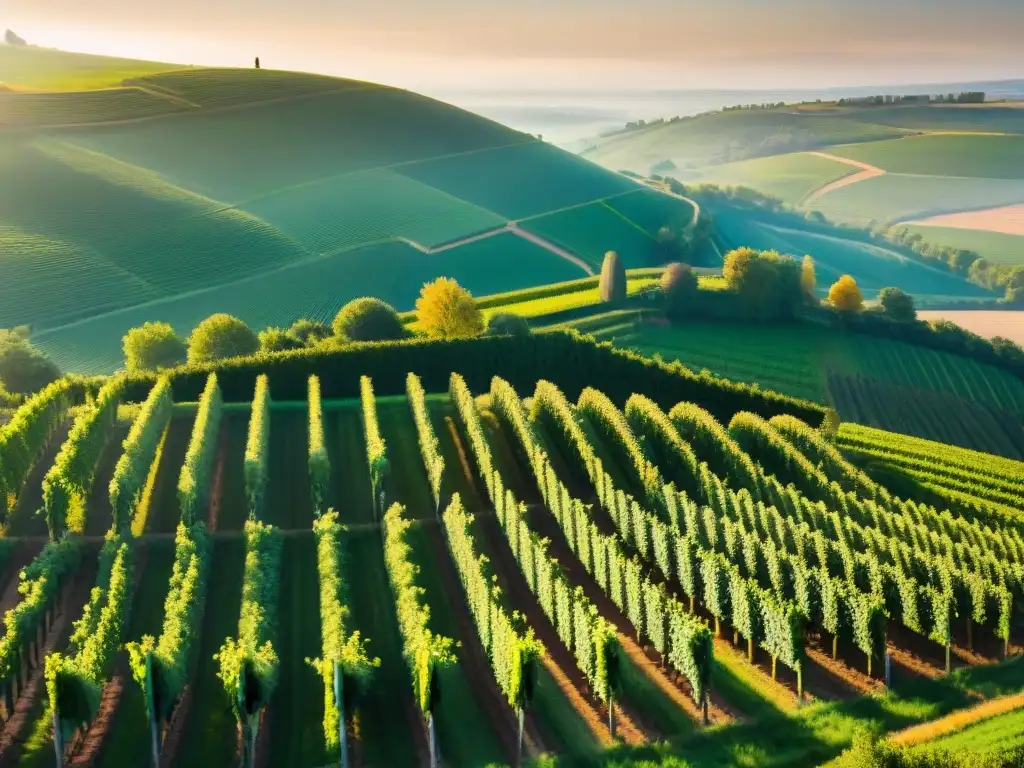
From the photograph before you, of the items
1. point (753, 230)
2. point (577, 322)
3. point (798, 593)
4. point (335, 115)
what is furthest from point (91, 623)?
point (753, 230)

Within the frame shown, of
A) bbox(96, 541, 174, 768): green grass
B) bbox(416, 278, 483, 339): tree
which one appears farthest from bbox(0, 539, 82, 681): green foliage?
bbox(416, 278, 483, 339): tree

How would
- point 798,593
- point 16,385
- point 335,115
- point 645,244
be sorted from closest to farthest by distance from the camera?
1. point 798,593
2. point 16,385
3. point 645,244
4. point 335,115

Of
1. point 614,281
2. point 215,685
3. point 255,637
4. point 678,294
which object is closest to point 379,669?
point 255,637

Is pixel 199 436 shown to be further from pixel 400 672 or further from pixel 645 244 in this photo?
pixel 645 244

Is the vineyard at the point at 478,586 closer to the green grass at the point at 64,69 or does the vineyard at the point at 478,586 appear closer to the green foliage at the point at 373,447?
the green foliage at the point at 373,447

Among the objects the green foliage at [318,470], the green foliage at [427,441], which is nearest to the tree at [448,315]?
the green foliage at [427,441]

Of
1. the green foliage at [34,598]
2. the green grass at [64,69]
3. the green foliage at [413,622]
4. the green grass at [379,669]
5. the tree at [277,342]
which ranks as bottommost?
the green grass at [379,669]

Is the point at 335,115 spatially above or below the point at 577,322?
above

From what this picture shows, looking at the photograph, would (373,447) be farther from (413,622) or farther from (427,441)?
(413,622)
